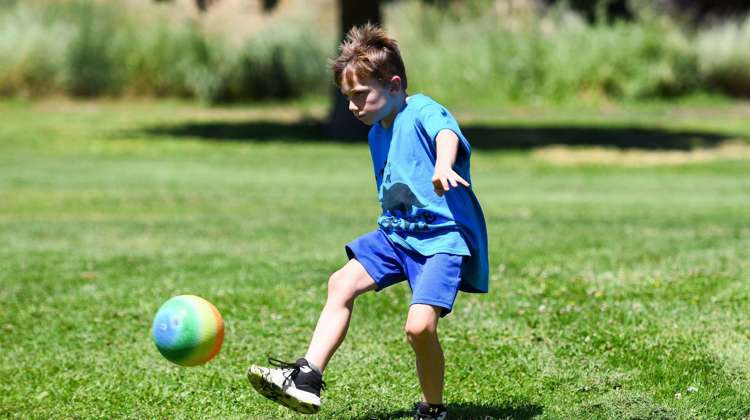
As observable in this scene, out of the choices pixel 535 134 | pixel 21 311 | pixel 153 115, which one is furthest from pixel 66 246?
pixel 153 115

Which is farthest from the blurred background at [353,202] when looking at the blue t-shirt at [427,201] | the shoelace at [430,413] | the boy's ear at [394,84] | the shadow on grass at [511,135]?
the blue t-shirt at [427,201]

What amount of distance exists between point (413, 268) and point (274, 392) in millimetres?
833

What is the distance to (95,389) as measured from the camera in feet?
20.5

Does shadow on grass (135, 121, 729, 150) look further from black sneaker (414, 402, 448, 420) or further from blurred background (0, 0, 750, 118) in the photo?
black sneaker (414, 402, 448, 420)

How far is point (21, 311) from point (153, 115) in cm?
2115

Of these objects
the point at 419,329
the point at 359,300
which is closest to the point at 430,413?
the point at 419,329

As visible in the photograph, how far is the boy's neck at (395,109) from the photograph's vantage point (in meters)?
5.35

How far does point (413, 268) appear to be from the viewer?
209 inches

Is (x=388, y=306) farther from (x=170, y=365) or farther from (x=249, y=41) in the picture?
(x=249, y=41)

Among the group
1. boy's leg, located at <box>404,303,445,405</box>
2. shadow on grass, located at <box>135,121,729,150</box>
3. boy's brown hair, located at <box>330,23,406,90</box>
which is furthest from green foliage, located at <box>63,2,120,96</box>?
boy's leg, located at <box>404,303,445,405</box>

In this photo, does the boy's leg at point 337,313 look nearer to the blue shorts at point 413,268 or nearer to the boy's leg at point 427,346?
the blue shorts at point 413,268

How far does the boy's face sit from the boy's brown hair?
0.06 ft

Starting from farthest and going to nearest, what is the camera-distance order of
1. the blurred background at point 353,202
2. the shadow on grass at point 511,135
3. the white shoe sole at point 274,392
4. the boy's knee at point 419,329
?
the shadow on grass at point 511,135 < the blurred background at point 353,202 < the boy's knee at point 419,329 < the white shoe sole at point 274,392

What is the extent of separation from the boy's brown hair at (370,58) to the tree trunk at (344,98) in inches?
707
